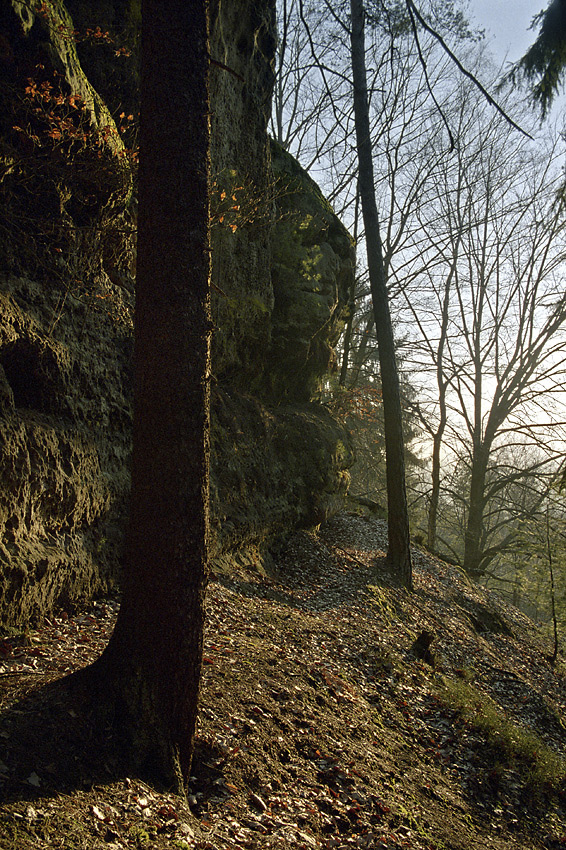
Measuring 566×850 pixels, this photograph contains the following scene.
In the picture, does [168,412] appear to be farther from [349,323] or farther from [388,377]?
[349,323]

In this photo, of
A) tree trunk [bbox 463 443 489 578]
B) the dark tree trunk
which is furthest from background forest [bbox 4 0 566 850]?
tree trunk [bbox 463 443 489 578]

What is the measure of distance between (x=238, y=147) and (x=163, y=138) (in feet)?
25.7

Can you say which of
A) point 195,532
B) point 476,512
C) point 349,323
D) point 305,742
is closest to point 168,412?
point 195,532

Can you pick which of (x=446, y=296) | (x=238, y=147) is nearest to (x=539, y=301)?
(x=446, y=296)

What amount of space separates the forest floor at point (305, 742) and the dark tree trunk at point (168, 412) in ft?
1.16

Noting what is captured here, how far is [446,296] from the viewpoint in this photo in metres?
19.9

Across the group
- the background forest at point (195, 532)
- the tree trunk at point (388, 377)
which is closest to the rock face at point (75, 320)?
the background forest at point (195, 532)

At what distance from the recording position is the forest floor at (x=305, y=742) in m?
2.64

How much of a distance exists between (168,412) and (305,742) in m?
2.89

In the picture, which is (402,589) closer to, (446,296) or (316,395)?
(316,395)

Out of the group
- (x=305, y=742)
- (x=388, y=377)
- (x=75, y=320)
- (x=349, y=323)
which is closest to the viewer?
(x=305, y=742)

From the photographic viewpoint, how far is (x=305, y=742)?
4.16m

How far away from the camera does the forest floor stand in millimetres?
2643

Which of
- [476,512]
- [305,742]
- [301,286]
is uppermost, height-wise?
[301,286]
